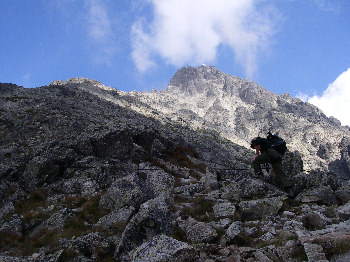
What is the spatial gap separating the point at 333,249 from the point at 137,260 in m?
4.53

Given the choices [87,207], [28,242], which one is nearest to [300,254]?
[28,242]

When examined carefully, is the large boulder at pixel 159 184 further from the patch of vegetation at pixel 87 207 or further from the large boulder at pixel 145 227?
the large boulder at pixel 145 227

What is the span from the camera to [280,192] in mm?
12477

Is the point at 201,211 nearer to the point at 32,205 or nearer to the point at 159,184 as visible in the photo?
the point at 159,184

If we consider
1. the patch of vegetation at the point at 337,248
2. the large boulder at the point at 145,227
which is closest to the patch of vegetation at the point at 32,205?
the large boulder at the point at 145,227

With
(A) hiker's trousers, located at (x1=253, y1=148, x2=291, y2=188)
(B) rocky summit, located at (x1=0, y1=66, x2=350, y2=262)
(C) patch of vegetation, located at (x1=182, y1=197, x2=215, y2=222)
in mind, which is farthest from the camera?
(A) hiker's trousers, located at (x1=253, y1=148, x2=291, y2=188)

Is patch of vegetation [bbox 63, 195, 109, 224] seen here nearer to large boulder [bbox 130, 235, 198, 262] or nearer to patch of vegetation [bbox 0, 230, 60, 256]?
patch of vegetation [bbox 0, 230, 60, 256]

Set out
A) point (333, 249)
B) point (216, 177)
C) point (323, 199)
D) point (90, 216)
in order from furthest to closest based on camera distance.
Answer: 1. point (216, 177)
2. point (90, 216)
3. point (323, 199)
4. point (333, 249)

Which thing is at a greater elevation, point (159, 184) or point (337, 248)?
point (159, 184)

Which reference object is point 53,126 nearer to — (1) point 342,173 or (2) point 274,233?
(2) point 274,233

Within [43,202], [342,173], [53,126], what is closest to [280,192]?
[43,202]

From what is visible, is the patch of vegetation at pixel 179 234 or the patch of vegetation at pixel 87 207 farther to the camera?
the patch of vegetation at pixel 87 207

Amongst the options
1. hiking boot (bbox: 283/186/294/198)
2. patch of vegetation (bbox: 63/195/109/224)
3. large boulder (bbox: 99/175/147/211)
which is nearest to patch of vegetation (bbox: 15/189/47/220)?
patch of vegetation (bbox: 63/195/109/224)

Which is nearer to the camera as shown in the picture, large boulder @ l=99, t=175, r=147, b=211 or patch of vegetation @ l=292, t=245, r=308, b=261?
patch of vegetation @ l=292, t=245, r=308, b=261
